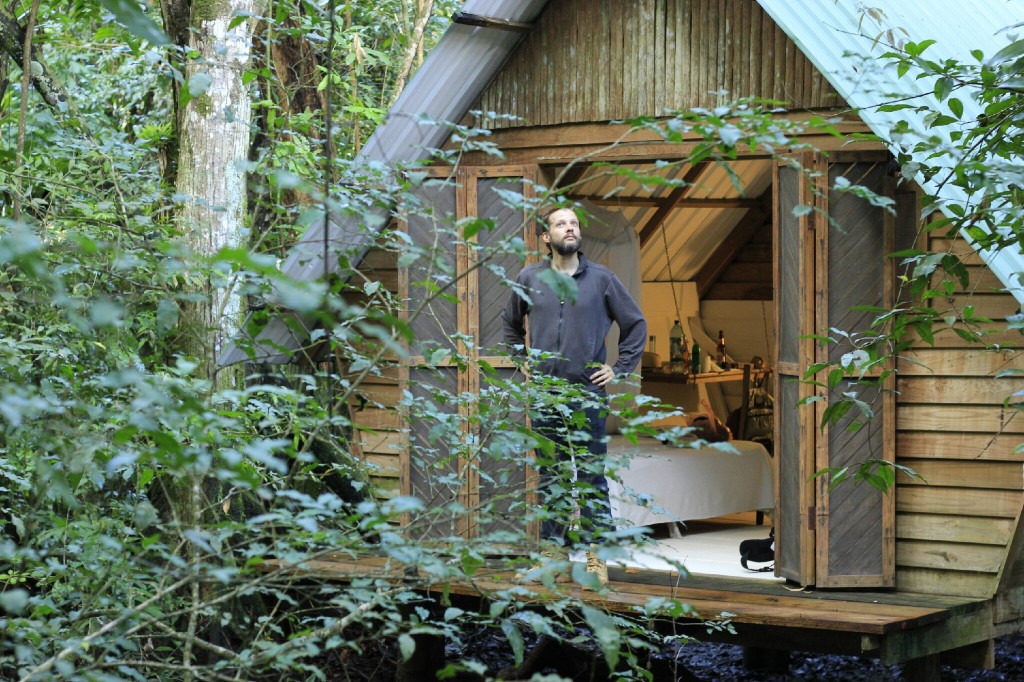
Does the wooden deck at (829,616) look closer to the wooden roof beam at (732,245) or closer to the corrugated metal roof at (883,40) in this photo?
the corrugated metal roof at (883,40)

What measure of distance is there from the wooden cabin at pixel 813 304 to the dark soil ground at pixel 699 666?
142 centimetres

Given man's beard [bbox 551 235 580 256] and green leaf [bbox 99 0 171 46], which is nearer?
green leaf [bbox 99 0 171 46]

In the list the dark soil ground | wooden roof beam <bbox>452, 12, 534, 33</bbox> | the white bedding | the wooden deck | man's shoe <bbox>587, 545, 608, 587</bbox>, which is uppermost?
wooden roof beam <bbox>452, 12, 534, 33</bbox>

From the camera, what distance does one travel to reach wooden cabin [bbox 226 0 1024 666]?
558 cm

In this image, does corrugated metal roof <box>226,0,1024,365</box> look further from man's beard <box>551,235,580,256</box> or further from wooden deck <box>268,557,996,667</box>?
wooden deck <box>268,557,996,667</box>

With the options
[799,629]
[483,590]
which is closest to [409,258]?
[483,590]

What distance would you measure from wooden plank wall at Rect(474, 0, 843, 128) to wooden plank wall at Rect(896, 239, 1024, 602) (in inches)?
45.1

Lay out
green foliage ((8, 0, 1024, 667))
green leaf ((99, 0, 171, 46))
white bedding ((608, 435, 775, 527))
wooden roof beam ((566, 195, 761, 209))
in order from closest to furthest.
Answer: green leaf ((99, 0, 171, 46))
green foliage ((8, 0, 1024, 667))
white bedding ((608, 435, 775, 527))
wooden roof beam ((566, 195, 761, 209))

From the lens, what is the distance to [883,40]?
5422 mm

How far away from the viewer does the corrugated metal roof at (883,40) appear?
16.9ft

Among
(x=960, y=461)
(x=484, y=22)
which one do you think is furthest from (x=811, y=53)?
(x=960, y=461)

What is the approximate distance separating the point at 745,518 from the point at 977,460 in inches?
144

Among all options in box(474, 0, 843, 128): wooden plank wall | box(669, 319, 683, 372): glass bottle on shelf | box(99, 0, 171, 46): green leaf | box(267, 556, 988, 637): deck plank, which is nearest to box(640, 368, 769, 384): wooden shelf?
box(669, 319, 683, 372): glass bottle on shelf

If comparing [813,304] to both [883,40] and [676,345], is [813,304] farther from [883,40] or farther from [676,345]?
[676,345]
